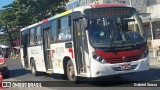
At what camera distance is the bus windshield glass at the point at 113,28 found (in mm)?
12469

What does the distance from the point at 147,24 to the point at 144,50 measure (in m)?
30.1

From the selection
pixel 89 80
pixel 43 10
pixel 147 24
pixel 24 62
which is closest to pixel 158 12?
pixel 147 24

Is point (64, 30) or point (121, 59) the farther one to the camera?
point (64, 30)

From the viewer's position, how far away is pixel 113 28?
12672 millimetres

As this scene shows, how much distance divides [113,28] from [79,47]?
5.10 ft

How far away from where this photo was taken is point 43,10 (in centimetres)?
4162

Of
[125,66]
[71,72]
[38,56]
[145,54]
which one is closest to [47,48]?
[38,56]

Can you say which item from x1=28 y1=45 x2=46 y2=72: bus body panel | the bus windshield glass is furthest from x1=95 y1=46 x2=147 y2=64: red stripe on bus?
x1=28 y1=45 x2=46 y2=72: bus body panel

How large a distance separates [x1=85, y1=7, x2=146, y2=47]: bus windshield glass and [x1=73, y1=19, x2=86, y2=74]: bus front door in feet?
2.20

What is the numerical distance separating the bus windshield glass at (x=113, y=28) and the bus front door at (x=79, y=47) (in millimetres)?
671

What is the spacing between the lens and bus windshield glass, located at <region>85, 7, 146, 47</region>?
12.5m

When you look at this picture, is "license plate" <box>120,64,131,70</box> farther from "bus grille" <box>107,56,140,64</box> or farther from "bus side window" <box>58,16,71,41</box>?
"bus side window" <box>58,16,71,41</box>

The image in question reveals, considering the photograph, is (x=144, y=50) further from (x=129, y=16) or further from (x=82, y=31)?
(x=82, y=31)

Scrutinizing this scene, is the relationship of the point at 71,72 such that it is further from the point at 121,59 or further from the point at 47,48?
the point at 47,48
